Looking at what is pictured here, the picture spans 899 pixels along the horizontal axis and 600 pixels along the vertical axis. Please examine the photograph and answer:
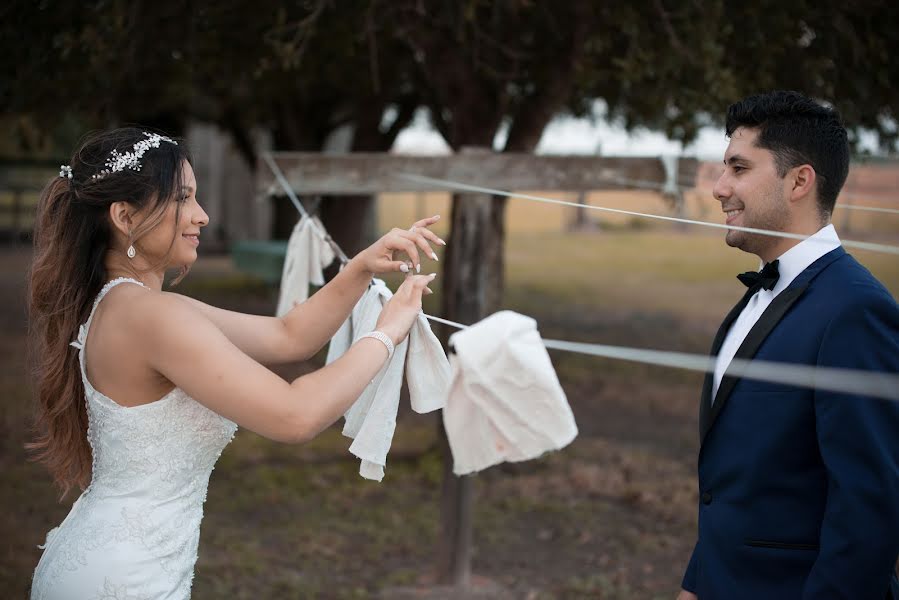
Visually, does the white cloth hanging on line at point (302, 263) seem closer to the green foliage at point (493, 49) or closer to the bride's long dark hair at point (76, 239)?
the green foliage at point (493, 49)

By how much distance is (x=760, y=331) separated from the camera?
202 cm

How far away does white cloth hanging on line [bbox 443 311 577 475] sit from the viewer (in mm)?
1751

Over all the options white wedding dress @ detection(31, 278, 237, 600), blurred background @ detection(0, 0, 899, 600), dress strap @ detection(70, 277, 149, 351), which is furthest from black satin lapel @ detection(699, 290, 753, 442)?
blurred background @ detection(0, 0, 899, 600)

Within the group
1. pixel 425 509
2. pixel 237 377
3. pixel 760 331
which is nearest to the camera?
pixel 237 377

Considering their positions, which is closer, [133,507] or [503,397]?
[503,397]

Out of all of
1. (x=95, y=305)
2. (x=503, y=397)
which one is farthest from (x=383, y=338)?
(x=95, y=305)

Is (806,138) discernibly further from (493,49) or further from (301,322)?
(493,49)

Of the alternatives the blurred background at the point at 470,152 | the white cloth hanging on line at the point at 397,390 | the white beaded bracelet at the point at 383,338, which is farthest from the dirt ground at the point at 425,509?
the white beaded bracelet at the point at 383,338

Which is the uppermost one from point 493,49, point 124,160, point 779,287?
point 493,49

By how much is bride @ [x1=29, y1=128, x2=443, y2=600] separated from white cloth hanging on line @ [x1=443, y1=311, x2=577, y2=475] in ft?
0.93

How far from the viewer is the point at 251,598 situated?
15.2 ft

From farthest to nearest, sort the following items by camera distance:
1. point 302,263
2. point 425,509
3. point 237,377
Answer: point 425,509
point 302,263
point 237,377

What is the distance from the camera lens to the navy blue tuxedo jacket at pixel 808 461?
1801 millimetres

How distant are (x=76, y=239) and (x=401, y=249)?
31.0 inches
